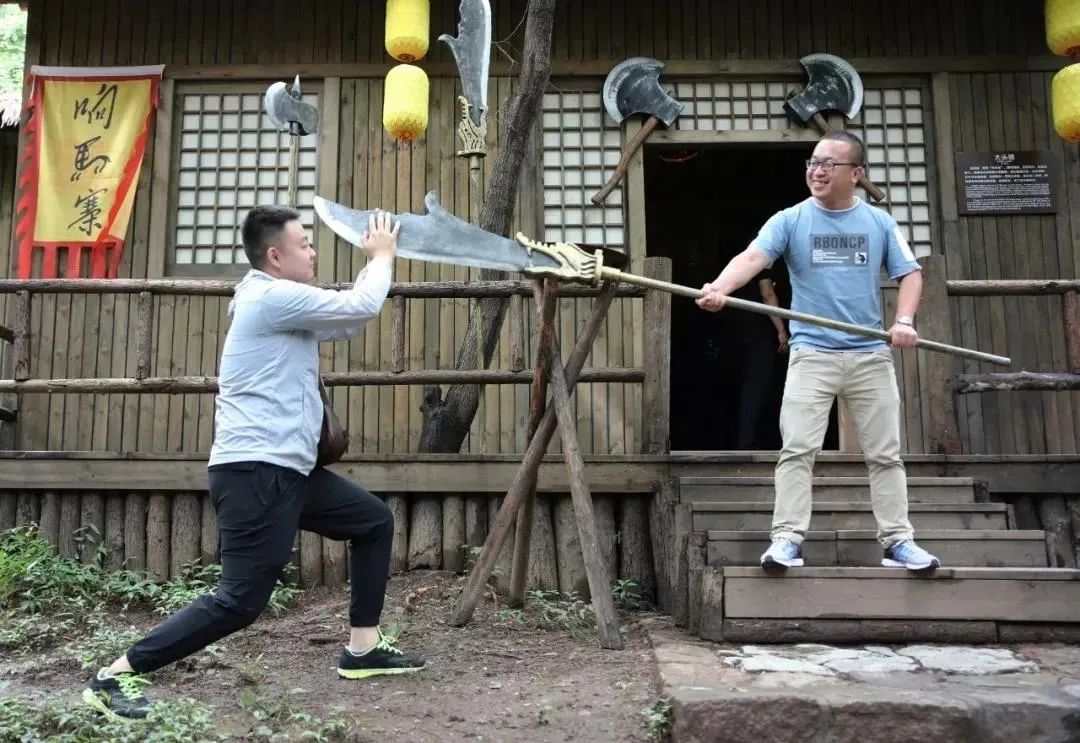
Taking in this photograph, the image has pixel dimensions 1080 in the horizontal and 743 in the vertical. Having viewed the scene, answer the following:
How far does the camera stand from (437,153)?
7.21 metres

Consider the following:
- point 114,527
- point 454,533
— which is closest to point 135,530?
point 114,527

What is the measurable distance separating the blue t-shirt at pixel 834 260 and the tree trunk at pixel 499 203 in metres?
2.09

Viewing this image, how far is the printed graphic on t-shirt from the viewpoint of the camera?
3799 mm

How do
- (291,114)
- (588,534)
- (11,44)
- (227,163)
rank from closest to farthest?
1. (588,534)
2. (291,114)
3. (227,163)
4. (11,44)

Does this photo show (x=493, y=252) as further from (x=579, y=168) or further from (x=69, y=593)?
(x=579, y=168)

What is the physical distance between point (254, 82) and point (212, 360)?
2136mm

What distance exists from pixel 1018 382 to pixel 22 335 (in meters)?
5.27

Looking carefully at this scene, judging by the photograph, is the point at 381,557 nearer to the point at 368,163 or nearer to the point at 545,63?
the point at 545,63

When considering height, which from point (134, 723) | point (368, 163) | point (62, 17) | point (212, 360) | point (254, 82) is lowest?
point (134, 723)

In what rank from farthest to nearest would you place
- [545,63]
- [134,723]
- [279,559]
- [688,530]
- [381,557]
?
[545,63] < [688,530] < [381,557] < [279,559] < [134,723]

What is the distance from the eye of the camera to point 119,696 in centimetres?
304

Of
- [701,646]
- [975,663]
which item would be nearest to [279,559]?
[701,646]

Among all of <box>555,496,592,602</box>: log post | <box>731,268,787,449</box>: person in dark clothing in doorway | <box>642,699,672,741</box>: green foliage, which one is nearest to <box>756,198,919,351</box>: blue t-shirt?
<box>642,699,672,741</box>: green foliage

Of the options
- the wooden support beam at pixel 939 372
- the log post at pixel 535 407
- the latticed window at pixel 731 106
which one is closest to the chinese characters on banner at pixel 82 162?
the latticed window at pixel 731 106
